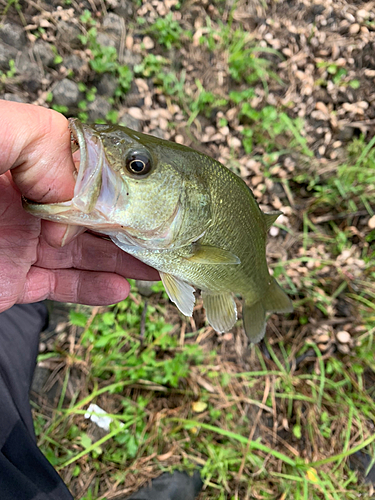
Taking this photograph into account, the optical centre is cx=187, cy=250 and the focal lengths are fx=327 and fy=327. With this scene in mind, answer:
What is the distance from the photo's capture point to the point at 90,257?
2.02m

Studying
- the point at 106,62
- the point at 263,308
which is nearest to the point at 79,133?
the point at 263,308

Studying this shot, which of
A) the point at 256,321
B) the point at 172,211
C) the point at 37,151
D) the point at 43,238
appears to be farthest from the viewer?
the point at 256,321

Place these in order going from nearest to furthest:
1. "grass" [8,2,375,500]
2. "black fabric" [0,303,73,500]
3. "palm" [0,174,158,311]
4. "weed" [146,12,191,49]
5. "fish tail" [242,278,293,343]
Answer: "palm" [0,174,158,311]
"black fabric" [0,303,73,500]
"fish tail" [242,278,293,343]
"grass" [8,2,375,500]
"weed" [146,12,191,49]

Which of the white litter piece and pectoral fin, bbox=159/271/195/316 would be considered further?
the white litter piece

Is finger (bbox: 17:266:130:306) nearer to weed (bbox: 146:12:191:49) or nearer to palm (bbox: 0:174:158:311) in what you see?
palm (bbox: 0:174:158:311)

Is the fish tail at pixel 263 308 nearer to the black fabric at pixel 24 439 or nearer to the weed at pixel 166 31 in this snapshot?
→ the black fabric at pixel 24 439

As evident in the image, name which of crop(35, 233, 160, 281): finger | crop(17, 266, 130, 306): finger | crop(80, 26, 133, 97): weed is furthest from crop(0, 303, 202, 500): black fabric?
crop(80, 26, 133, 97): weed

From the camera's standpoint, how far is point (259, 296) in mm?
2248

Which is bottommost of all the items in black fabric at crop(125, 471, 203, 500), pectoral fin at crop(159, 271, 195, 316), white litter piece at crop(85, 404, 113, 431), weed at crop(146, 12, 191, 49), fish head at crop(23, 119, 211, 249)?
black fabric at crop(125, 471, 203, 500)

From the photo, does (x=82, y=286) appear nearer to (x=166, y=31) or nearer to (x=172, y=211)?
(x=172, y=211)

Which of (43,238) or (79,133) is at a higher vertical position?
(79,133)

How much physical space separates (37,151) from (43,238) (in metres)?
0.52

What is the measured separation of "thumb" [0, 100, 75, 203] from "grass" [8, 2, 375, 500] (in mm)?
1511

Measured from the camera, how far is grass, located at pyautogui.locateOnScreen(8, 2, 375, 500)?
2.62 m
